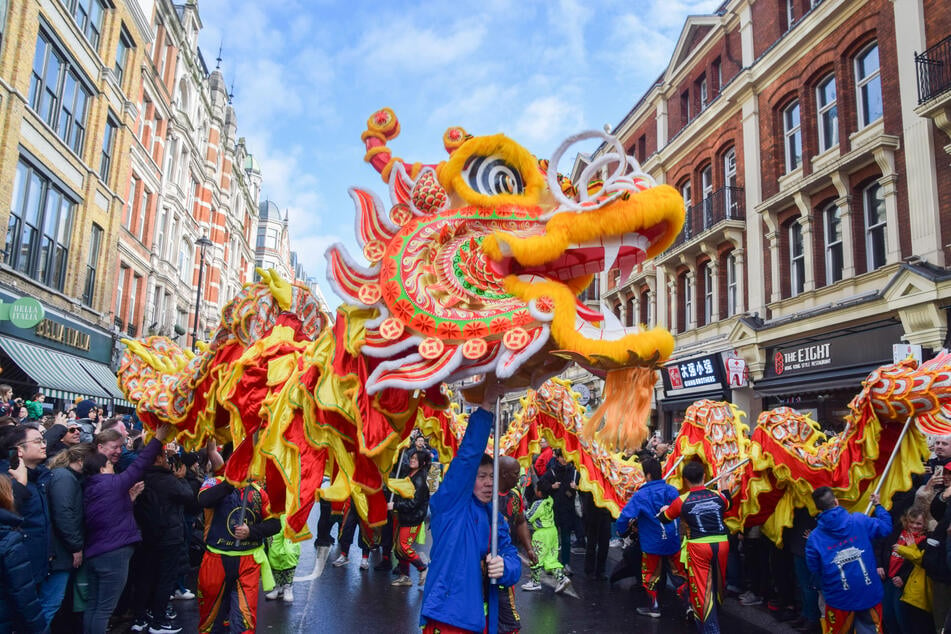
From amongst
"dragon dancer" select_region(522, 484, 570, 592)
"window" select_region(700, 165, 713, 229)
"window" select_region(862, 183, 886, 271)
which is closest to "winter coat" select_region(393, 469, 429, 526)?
"dragon dancer" select_region(522, 484, 570, 592)

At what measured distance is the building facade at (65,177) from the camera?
1314cm

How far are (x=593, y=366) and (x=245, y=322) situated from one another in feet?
8.66

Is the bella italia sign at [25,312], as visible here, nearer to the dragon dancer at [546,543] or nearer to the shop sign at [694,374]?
the dragon dancer at [546,543]

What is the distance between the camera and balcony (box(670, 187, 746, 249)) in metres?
17.2

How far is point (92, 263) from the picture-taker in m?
17.9

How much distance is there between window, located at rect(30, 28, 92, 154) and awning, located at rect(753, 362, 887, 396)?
1695 centimetres

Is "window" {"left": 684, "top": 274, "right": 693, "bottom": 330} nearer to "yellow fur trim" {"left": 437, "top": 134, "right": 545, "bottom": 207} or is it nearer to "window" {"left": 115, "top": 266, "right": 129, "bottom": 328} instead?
"yellow fur trim" {"left": 437, "top": 134, "right": 545, "bottom": 207}

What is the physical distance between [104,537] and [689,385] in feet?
50.0

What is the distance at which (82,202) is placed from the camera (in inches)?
654

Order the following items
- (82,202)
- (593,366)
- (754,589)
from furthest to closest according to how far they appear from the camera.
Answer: (82,202) < (754,589) < (593,366)

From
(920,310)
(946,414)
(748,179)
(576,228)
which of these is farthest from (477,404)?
(748,179)

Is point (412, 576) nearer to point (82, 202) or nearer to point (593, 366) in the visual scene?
point (593, 366)

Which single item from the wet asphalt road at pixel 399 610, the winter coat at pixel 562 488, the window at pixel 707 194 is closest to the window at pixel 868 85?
the window at pixel 707 194

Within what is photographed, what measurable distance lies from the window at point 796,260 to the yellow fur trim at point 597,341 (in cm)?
1372
